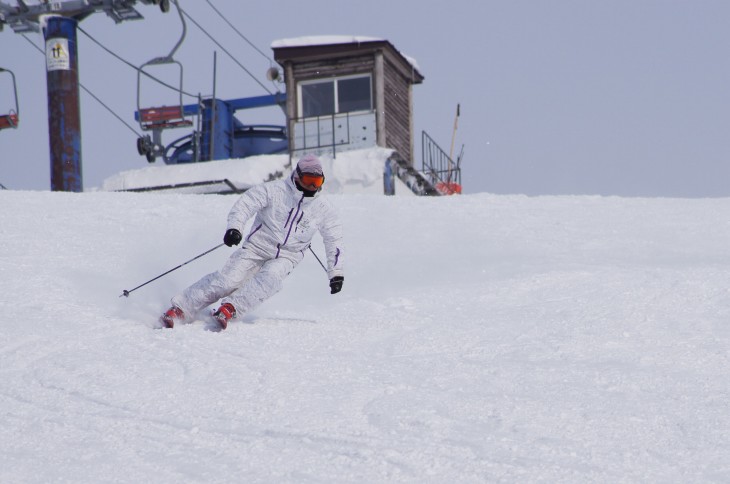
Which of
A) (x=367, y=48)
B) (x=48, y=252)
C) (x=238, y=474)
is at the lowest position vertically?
(x=238, y=474)

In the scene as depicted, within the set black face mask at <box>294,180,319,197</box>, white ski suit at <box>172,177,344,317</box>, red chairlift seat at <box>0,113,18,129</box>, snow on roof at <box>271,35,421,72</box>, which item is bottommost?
white ski suit at <box>172,177,344,317</box>

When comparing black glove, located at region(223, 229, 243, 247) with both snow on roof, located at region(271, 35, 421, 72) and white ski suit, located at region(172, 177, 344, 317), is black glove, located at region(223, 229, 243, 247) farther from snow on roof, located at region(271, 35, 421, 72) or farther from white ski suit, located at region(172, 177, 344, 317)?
snow on roof, located at region(271, 35, 421, 72)

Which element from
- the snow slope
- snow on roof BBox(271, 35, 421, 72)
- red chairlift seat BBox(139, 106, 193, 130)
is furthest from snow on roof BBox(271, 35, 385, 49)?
the snow slope

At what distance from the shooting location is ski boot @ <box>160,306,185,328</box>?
7.11 metres

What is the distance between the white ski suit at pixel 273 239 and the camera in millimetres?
Result: 7340

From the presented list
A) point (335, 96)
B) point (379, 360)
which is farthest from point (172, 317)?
point (335, 96)

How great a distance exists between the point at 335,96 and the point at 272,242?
1642cm

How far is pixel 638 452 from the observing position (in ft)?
15.2

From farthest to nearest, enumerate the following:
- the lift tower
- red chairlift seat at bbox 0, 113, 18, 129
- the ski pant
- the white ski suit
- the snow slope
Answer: red chairlift seat at bbox 0, 113, 18, 129 < the lift tower < the white ski suit < the ski pant < the snow slope

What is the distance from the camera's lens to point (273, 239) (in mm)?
7492

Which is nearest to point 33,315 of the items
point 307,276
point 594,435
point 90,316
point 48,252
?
point 90,316

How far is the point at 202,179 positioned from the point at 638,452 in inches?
727

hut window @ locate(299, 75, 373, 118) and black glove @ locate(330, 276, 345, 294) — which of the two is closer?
black glove @ locate(330, 276, 345, 294)

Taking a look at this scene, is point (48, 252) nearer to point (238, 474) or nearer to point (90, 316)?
point (90, 316)
